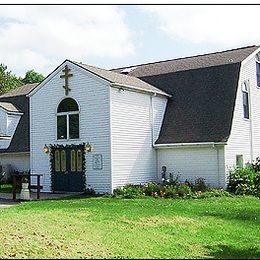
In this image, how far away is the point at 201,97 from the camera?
2608 centimetres

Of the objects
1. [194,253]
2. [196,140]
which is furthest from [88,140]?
[194,253]

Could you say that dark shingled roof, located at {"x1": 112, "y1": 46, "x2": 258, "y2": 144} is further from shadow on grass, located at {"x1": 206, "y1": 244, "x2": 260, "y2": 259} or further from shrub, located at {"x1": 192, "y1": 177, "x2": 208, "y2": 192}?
shadow on grass, located at {"x1": 206, "y1": 244, "x2": 260, "y2": 259}

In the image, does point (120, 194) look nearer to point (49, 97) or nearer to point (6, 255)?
point (49, 97)

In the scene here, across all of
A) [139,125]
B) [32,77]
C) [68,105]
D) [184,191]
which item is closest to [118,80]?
[139,125]

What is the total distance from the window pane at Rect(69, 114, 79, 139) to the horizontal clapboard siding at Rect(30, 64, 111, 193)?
1.13ft

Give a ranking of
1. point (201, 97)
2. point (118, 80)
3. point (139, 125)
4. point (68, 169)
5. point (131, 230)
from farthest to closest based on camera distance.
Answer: point (201, 97) → point (139, 125) → point (68, 169) → point (118, 80) → point (131, 230)

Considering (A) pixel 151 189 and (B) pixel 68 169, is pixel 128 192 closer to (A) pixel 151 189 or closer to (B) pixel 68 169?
(A) pixel 151 189

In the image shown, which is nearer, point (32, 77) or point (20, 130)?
point (20, 130)

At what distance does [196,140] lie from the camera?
77.8ft

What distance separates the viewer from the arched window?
78.6ft

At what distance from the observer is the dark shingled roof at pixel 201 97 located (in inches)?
952

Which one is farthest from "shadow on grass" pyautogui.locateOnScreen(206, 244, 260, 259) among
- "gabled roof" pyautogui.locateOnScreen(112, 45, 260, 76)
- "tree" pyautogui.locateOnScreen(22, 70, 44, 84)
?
"tree" pyautogui.locateOnScreen(22, 70, 44, 84)

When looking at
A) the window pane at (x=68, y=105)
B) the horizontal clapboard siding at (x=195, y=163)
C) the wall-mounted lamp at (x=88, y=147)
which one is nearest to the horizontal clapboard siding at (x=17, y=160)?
the window pane at (x=68, y=105)

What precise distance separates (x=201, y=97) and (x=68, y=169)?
27.7 feet
